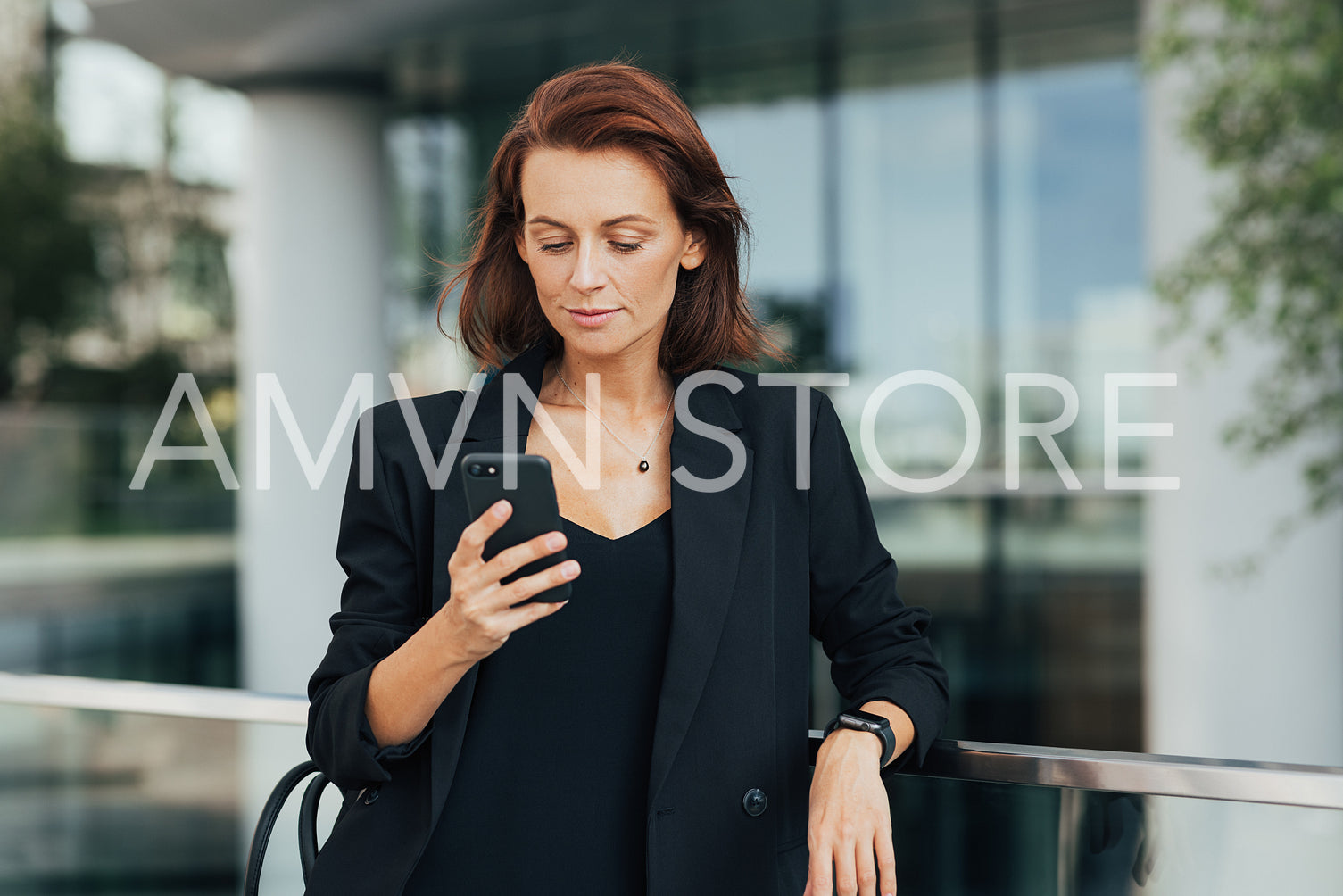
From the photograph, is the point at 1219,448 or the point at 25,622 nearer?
the point at 1219,448

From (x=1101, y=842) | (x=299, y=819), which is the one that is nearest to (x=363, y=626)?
(x=299, y=819)

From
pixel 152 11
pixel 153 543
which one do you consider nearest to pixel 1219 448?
pixel 152 11

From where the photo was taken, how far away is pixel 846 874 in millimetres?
1432

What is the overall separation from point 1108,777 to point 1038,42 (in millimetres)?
6610

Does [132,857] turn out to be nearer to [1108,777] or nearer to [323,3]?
[1108,777]

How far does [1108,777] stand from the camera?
184 centimetres

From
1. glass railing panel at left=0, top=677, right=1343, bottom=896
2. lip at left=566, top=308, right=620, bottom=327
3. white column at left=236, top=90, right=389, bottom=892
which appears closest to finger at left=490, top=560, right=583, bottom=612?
lip at left=566, top=308, right=620, bottom=327

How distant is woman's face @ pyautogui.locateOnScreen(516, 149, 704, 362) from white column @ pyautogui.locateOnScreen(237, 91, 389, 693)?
654 centimetres

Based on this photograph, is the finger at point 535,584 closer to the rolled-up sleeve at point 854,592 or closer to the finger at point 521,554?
the finger at point 521,554

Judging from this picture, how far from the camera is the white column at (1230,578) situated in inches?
217

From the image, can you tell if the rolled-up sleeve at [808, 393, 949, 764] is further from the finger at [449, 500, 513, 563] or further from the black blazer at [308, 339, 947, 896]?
the finger at [449, 500, 513, 563]

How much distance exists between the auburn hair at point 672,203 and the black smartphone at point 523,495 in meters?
0.51

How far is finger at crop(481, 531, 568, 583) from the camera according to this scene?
4.15ft

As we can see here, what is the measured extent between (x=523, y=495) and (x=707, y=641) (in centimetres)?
40
